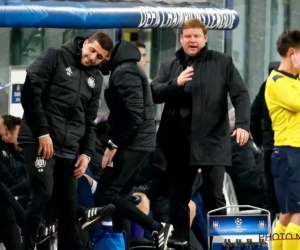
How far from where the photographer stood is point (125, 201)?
12.3 metres

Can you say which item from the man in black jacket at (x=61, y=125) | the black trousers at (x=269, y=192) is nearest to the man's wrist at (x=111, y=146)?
the man in black jacket at (x=61, y=125)

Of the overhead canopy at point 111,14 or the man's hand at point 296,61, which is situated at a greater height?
the overhead canopy at point 111,14

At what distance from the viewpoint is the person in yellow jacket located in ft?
38.5

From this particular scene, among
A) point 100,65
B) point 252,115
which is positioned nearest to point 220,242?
point 100,65

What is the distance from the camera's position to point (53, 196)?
11734mm

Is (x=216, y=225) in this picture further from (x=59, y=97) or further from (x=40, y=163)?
(x=59, y=97)

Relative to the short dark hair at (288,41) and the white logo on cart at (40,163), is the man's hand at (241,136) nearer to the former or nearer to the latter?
the short dark hair at (288,41)

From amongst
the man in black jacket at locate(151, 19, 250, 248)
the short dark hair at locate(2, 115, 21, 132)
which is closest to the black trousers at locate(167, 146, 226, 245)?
the man in black jacket at locate(151, 19, 250, 248)

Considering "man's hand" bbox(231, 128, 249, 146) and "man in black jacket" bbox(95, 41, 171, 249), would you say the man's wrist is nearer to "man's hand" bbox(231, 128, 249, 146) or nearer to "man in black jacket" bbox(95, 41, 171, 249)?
"man in black jacket" bbox(95, 41, 171, 249)

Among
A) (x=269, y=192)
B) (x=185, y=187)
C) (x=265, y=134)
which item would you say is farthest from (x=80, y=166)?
(x=269, y=192)

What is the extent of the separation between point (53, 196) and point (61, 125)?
61 cm

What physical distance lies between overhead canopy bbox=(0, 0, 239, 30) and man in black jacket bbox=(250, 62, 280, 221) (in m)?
1.14

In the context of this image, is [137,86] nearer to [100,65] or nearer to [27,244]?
[100,65]

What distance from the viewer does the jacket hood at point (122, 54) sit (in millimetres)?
12164
